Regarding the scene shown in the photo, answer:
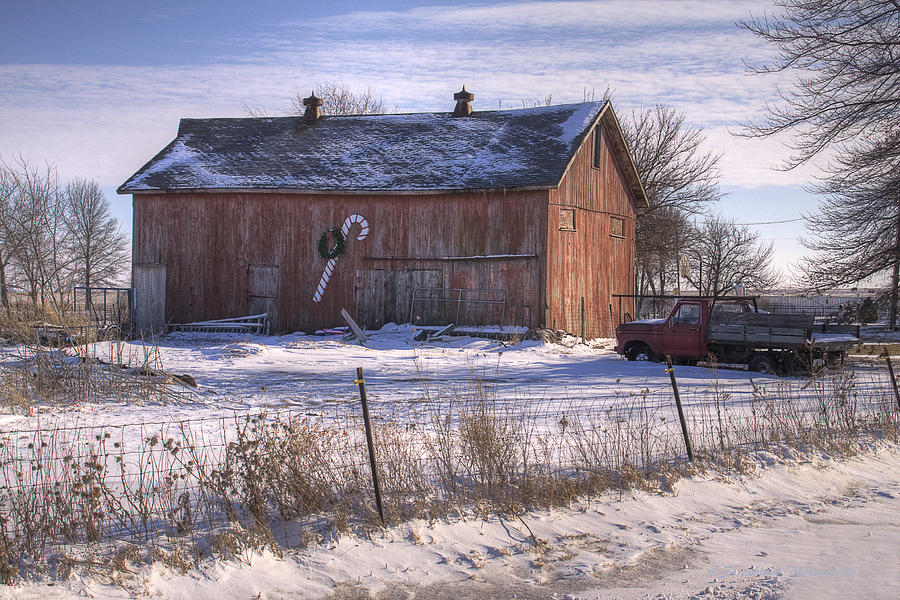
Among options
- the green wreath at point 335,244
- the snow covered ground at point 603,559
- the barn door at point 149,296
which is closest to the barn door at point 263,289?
the green wreath at point 335,244

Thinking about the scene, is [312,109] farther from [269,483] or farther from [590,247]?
[269,483]

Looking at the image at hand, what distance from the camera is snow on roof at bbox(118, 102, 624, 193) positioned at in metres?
26.6

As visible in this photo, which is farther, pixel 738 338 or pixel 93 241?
pixel 93 241

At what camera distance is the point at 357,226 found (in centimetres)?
2731

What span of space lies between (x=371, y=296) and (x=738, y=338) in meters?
12.4

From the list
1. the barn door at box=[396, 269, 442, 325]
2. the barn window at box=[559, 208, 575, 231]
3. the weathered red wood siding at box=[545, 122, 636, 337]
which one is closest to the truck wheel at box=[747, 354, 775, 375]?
the weathered red wood siding at box=[545, 122, 636, 337]

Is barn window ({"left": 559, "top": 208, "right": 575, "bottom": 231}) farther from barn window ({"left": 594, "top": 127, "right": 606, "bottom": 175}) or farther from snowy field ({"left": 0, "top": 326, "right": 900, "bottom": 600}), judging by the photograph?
snowy field ({"left": 0, "top": 326, "right": 900, "bottom": 600})

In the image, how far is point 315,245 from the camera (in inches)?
1088

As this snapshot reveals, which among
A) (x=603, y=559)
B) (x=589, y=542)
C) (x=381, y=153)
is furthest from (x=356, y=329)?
(x=603, y=559)

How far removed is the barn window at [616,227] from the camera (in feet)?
97.7

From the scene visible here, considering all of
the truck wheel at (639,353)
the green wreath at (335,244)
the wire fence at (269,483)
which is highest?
the green wreath at (335,244)

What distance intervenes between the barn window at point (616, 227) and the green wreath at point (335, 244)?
31.6 ft

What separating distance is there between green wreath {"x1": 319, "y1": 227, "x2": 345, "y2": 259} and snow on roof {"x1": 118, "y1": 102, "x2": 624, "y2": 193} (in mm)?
1430

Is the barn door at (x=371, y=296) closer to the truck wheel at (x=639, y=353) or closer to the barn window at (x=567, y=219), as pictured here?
the barn window at (x=567, y=219)
